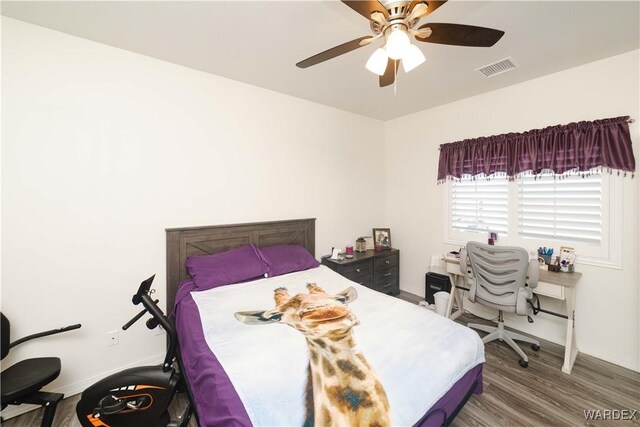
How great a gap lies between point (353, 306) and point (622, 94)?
294cm

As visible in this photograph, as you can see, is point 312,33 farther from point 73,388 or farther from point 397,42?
point 73,388

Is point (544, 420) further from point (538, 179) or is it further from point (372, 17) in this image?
point (372, 17)

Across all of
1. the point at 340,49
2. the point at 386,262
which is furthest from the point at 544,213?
the point at 340,49

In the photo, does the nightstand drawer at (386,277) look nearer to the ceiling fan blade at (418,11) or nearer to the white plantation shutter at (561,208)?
the white plantation shutter at (561,208)

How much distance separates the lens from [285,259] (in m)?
2.81

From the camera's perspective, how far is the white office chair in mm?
2318

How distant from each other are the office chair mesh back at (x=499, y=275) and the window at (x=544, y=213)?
2.50 feet

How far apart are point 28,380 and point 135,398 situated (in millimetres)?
671

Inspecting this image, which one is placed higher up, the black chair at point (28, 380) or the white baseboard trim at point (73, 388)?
the black chair at point (28, 380)

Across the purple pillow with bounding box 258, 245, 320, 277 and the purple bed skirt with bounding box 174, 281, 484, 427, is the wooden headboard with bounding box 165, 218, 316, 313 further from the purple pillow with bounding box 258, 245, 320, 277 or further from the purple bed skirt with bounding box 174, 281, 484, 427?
the purple bed skirt with bounding box 174, 281, 484, 427

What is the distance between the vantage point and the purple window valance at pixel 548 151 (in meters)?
2.30

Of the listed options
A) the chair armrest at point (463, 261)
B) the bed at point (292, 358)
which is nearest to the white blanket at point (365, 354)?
the bed at point (292, 358)

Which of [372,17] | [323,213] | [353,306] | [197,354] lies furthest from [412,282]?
[372,17]

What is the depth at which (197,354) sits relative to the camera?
149 centimetres
